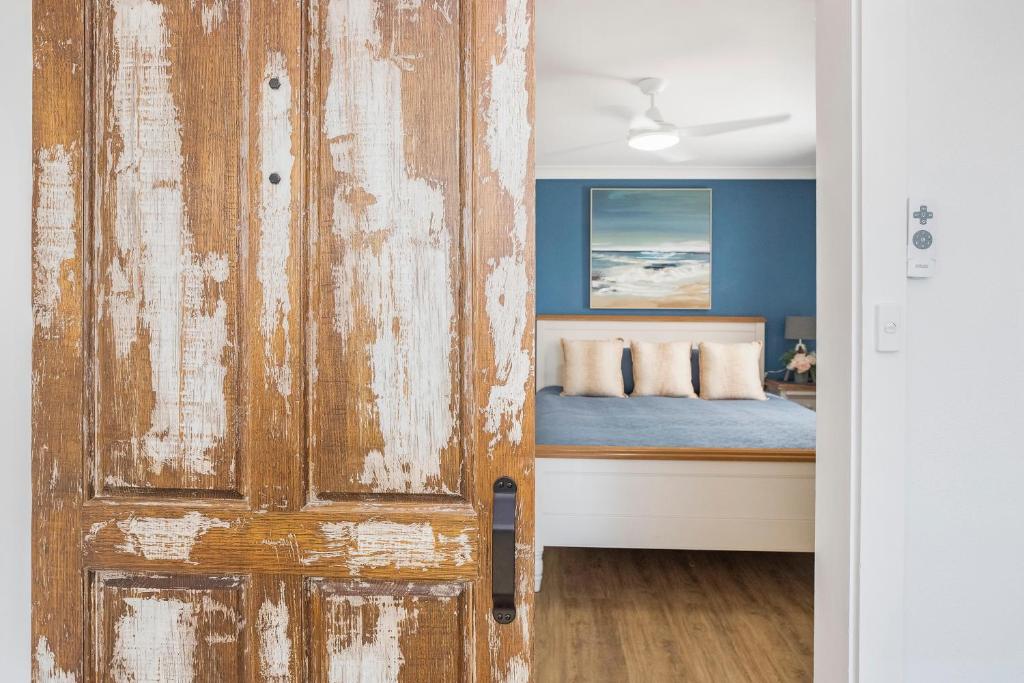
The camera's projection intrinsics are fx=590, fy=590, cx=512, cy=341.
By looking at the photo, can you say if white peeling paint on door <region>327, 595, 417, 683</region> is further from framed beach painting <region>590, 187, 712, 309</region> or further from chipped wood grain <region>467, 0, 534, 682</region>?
framed beach painting <region>590, 187, 712, 309</region>

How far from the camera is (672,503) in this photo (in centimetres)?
259

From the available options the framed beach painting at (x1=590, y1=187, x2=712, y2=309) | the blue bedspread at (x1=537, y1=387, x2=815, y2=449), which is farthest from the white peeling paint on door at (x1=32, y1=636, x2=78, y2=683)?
the framed beach painting at (x1=590, y1=187, x2=712, y2=309)

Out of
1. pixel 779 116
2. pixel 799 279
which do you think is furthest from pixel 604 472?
pixel 799 279

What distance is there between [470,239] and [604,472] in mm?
1857

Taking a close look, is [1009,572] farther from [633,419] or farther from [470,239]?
[633,419]

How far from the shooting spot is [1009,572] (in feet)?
3.76

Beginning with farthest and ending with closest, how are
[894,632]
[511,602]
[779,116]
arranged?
1. [779,116]
2. [894,632]
3. [511,602]

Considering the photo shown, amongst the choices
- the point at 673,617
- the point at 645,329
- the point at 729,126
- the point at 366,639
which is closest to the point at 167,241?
the point at 366,639

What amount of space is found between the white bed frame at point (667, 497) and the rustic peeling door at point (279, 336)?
5.45ft

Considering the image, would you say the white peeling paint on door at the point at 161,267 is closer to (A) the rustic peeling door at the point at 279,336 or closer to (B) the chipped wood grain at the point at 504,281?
(A) the rustic peeling door at the point at 279,336

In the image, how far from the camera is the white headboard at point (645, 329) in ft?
15.9

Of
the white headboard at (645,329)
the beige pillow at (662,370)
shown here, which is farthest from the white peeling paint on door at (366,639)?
the white headboard at (645,329)

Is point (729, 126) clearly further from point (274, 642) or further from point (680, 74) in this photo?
point (274, 642)

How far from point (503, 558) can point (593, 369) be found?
3.52 m
